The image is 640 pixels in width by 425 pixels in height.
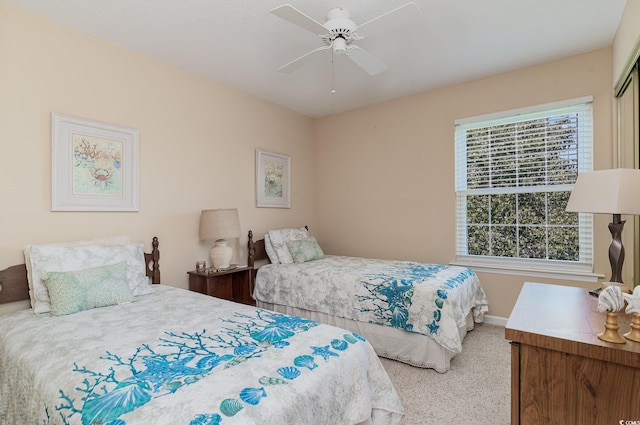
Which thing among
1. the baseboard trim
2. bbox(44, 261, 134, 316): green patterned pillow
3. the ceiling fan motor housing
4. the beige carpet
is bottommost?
the beige carpet

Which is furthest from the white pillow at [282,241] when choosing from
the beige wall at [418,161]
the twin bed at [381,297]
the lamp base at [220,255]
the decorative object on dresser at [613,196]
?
the decorative object on dresser at [613,196]

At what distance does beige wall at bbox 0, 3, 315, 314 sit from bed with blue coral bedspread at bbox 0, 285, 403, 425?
80 cm

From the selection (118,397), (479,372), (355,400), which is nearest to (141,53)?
(118,397)

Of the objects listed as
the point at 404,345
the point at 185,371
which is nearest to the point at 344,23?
the point at 185,371

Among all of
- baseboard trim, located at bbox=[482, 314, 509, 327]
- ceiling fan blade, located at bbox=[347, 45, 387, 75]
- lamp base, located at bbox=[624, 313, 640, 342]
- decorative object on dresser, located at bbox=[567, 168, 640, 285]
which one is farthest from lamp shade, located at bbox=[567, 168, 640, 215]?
baseboard trim, located at bbox=[482, 314, 509, 327]

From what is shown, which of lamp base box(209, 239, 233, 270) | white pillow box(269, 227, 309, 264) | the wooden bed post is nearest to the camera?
the wooden bed post

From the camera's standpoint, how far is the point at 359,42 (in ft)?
8.92

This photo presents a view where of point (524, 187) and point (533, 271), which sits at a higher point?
point (524, 187)

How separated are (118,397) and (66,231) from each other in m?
1.91

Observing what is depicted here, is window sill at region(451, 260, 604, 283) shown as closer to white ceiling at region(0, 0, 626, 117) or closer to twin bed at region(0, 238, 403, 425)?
white ceiling at region(0, 0, 626, 117)

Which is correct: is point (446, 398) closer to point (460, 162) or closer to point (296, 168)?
point (460, 162)

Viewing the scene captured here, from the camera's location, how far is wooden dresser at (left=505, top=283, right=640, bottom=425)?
982 mm

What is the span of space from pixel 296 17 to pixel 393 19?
0.59 meters

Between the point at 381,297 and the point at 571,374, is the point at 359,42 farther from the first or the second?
the point at 571,374
